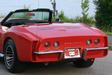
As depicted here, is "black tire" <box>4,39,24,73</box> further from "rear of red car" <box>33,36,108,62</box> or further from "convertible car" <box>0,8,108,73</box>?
"rear of red car" <box>33,36,108,62</box>

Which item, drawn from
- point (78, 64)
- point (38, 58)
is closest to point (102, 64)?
point (78, 64)

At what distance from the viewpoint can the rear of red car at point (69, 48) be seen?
721cm

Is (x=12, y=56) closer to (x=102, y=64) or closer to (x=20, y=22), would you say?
(x=20, y=22)

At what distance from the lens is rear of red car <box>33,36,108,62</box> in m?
7.21

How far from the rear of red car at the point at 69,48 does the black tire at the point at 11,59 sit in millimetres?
675

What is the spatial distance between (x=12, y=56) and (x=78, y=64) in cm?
145

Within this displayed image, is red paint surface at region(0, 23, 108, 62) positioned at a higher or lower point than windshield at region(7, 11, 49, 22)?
lower

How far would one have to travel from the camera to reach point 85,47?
7.47m

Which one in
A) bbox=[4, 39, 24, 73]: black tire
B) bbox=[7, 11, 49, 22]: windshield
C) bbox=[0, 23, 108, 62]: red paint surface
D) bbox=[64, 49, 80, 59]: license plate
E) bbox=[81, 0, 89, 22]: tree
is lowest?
bbox=[81, 0, 89, 22]: tree

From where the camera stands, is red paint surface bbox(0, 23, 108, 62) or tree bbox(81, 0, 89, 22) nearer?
red paint surface bbox(0, 23, 108, 62)

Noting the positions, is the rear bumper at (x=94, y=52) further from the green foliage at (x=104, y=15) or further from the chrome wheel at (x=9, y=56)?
the green foliage at (x=104, y=15)

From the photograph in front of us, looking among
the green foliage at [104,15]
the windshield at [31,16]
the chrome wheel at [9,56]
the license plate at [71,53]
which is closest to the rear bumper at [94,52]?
the license plate at [71,53]

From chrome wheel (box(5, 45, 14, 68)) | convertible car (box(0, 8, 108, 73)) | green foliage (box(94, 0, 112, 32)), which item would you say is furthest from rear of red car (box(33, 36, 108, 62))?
green foliage (box(94, 0, 112, 32))

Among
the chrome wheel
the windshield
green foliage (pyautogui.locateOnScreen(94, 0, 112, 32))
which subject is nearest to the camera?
the chrome wheel
